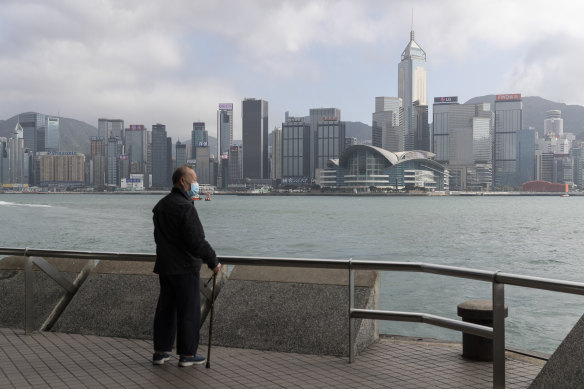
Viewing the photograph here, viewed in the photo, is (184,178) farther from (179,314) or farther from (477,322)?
(477,322)

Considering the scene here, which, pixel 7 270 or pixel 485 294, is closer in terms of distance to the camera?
pixel 7 270

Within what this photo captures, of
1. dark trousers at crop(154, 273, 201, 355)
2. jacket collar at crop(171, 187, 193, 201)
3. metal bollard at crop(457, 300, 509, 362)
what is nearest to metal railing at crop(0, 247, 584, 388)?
metal bollard at crop(457, 300, 509, 362)

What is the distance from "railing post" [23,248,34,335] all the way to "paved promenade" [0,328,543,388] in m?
→ 0.52

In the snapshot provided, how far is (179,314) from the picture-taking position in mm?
6332

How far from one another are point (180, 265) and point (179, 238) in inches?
10.7

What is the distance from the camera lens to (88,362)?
6387 millimetres

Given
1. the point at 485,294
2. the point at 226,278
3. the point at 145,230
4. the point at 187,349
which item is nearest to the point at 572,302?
the point at 485,294

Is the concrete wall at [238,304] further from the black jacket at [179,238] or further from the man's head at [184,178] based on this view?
the man's head at [184,178]

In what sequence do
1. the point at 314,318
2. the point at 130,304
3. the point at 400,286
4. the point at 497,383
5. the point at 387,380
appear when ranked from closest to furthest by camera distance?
the point at 497,383, the point at 387,380, the point at 314,318, the point at 130,304, the point at 400,286

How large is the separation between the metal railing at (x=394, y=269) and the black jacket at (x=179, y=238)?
757 mm

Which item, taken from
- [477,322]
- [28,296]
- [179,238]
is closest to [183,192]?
[179,238]

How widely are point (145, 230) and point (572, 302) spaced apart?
154ft

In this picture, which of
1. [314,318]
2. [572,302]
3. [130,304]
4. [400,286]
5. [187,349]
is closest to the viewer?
[187,349]

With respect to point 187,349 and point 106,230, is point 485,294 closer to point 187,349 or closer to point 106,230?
point 187,349
